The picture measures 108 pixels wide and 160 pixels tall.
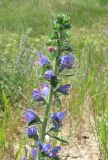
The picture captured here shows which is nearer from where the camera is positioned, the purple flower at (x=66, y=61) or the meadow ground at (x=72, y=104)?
the purple flower at (x=66, y=61)

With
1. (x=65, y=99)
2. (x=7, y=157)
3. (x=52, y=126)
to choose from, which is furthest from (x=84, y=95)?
(x=52, y=126)

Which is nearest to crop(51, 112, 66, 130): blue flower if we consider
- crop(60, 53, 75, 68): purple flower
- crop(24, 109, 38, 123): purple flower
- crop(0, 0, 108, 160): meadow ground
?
crop(24, 109, 38, 123): purple flower

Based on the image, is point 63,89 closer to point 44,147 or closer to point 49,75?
point 49,75

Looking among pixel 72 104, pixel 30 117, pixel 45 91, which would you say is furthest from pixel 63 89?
pixel 72 104

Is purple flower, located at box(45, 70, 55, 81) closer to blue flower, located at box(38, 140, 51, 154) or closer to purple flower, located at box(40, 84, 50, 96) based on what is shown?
purple flower, located at box(40, 84, 50, 96)

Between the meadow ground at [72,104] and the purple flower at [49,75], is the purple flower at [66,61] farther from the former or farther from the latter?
the meadow ground at [72,104]

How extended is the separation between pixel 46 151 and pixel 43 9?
40.2ft

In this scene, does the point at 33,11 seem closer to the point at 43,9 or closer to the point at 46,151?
the point at 43,9

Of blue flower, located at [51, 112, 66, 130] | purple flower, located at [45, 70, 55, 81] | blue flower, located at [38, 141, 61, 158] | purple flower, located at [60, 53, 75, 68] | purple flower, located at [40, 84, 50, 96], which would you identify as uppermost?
purple flower, located at [60, 53, 75, 68]

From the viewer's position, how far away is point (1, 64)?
4668 millimetres

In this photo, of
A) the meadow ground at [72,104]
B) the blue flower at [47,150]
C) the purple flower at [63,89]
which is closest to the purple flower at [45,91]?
the purple flower at [63,89]

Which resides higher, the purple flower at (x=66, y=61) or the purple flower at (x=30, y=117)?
the purple flower at (x=66, y=61)

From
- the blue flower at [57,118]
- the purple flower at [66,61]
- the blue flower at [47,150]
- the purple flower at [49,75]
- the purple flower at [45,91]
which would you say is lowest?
the blue flower at [47,150]

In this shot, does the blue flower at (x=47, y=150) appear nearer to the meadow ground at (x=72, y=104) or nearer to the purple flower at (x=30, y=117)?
the purple flower at (x=30, y=117)
